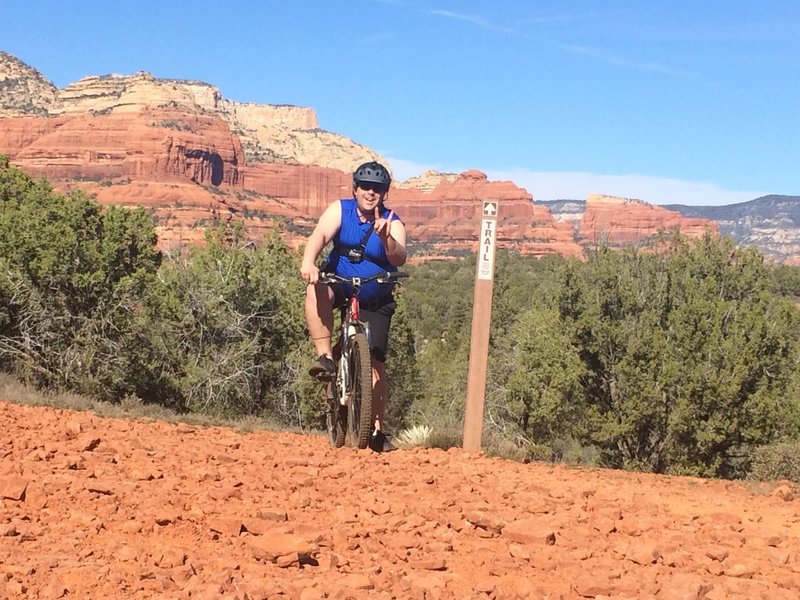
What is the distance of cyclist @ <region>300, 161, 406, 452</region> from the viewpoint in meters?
6.59

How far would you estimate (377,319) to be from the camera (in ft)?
22.3

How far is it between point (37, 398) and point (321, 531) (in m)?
6.07

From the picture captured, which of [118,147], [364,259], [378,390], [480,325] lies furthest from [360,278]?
[118,147]

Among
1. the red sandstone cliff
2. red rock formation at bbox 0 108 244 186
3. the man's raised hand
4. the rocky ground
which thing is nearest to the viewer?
the rocky ground

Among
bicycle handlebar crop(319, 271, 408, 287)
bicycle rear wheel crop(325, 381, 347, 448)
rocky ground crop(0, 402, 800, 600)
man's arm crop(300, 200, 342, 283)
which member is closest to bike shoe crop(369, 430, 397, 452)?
bicycle rear wheel crop(325, 381, 347, 448)

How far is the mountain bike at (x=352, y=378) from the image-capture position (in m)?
6.47

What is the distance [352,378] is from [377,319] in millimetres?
499

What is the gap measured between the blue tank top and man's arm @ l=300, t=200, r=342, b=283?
6 centimetres

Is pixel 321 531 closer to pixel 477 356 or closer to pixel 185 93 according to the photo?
pixel 477 356

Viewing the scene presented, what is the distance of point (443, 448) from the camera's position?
809 centimetres

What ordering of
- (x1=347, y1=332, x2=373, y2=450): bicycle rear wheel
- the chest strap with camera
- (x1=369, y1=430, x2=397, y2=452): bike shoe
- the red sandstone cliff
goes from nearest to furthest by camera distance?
(x1=347, y1=332, x2=373, y2=450): bicycle rear wheel
the chest strap with camera
(x1=369, y1=430, x2=397, y2=452): bike shoe
the red sandstone cliff

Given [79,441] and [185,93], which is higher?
[185,93]

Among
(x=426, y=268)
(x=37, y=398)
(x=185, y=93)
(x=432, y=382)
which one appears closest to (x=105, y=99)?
(x=185, y=93)

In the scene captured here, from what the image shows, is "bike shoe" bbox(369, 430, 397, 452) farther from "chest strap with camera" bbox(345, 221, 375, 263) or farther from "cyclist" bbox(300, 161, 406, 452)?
"chest strap with camera" bbox(345, 221, 375, 263)
